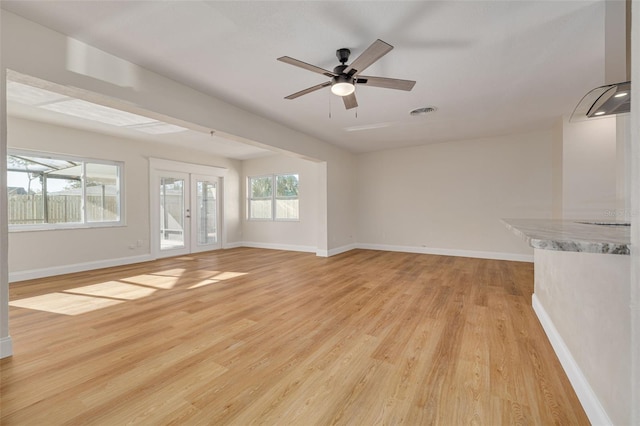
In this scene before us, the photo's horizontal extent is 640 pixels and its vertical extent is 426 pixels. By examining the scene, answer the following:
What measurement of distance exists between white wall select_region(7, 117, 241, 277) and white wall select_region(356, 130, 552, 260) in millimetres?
4820

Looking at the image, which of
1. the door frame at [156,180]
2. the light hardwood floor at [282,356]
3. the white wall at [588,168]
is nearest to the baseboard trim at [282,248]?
the door frame at [156,180]

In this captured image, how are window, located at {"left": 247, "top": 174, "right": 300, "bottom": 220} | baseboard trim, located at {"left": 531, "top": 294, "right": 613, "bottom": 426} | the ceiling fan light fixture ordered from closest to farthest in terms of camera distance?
baseboard trim, located at {"left": 531, "top": 294, "right": 613, "bottom": 426}, the ceiling fan light fixture, window, located at {"left": 247, "top": 174, "right": 300, "bottom": 220}

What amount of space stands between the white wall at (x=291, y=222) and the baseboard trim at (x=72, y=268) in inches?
108

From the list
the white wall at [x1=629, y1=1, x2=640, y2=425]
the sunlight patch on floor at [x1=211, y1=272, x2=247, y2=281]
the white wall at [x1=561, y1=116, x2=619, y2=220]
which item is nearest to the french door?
the sunlight patch on floor at [x1=211, y1=272, x2=247, y2=281]

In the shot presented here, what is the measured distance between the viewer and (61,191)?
4750 mm

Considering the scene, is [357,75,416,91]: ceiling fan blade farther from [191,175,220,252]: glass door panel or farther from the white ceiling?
[191,175,220,252]: glass door panel

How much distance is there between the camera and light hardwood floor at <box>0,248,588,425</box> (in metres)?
1.45

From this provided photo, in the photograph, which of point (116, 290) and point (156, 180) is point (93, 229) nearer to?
point (156, 180)

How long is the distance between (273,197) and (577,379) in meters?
6.71

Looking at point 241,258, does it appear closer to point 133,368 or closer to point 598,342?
point 133,368

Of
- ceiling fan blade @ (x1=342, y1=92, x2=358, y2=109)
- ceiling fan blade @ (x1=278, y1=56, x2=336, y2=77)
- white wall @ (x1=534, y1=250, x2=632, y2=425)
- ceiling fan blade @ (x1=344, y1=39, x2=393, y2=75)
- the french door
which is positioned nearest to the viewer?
white wall @ (x1=534, y1=250, x2=632, y2=425)

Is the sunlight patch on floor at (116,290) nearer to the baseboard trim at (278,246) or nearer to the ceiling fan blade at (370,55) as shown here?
the ceiling fan blade at (370,55)

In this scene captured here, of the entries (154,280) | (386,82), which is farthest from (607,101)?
(154,280)

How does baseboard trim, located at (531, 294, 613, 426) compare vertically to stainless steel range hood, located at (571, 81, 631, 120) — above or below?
below
